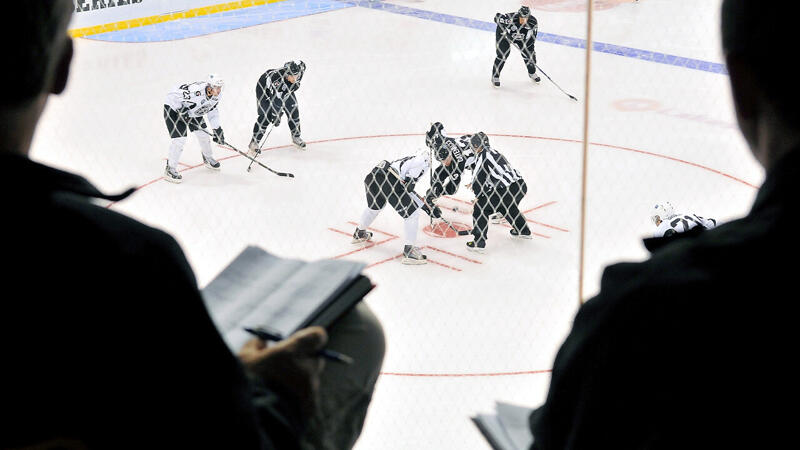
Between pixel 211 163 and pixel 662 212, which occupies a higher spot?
pixel 662 212

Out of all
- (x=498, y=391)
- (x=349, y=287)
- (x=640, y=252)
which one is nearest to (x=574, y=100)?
(x=640, y=252)

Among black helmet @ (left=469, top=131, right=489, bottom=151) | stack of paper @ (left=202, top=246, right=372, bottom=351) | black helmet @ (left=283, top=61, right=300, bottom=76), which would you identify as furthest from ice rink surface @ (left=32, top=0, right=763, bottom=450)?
stack of paper @ (left=202, top=246, right=372, bottom=351)

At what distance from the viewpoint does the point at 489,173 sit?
417cm

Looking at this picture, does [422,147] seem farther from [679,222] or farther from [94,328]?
[94,328]

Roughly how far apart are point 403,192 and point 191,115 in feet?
5.18

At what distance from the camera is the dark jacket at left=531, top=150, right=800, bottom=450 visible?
528 millimetres

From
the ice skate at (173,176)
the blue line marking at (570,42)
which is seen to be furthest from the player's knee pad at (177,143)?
the blue line marking at (570,42)

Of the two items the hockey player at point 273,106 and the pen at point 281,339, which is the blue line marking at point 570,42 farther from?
the pen at point 281,339

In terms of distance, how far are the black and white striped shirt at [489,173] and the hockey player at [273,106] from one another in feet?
5.01

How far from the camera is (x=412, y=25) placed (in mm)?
8672

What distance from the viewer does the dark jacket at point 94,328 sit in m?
0.54

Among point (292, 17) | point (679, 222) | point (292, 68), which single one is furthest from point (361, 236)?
point (292, 17)

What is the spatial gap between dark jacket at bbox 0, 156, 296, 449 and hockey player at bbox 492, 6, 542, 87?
6206mm

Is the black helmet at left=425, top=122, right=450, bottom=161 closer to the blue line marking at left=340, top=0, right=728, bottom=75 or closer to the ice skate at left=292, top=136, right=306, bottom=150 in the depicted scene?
the ice skate at left=292, top=136, right=306, bottom=150
